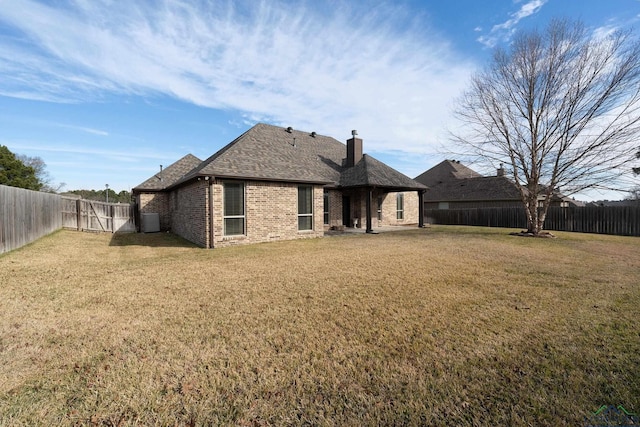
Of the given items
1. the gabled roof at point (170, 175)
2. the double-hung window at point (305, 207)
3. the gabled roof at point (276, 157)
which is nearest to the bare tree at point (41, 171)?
the gabled roof at point (170, 175)

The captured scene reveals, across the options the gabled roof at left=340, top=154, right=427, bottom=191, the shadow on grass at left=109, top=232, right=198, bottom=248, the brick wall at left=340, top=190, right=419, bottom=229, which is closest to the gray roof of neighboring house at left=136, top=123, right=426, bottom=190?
the gabled roof at left=340, top=154, right=427, bottom=191

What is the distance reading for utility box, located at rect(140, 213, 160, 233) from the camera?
16484mm

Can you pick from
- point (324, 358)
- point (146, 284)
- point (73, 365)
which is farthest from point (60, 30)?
point (324, 358)

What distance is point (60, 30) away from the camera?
25.1 ft

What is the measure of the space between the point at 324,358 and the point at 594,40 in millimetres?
18375

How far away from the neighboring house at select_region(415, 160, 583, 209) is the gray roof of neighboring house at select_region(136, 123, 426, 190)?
1240 centimetres

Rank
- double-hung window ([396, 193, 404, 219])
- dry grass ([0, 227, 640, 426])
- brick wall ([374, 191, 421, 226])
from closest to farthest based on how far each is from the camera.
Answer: dry grass ([0, 227, 640, 426])
brick wall ([374, 191, 421, 226])
double-hung window ([396, 193, 404, 219])

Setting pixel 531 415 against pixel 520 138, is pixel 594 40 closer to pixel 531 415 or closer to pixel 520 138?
pixel 520 138

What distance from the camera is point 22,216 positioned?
29.4ft

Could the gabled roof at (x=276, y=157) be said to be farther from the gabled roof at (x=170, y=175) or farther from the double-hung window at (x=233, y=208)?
the gabled roof at (x=170, y=175)

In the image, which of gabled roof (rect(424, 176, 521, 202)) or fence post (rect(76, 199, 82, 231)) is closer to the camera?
fence post (rect(76, 199, 82, 231))

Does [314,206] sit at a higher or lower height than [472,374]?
higher

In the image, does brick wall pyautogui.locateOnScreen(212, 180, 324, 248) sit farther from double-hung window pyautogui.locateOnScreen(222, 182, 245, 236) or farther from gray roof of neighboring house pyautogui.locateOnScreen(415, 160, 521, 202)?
gray roof of neighboring house pyautogui.locateOnScreen(415, 160, 521, 202)

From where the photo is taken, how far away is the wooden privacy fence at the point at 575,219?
51.3 feet
